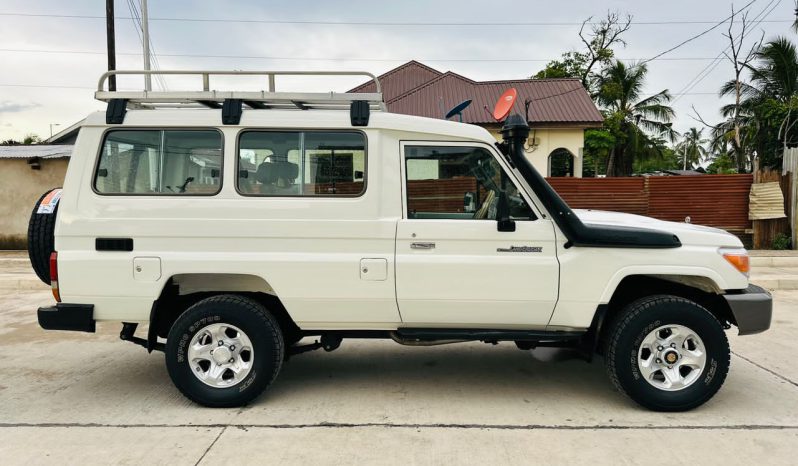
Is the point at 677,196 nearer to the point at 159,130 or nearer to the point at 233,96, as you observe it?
the point at 233,96

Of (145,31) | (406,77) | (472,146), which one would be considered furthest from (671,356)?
(406,77)

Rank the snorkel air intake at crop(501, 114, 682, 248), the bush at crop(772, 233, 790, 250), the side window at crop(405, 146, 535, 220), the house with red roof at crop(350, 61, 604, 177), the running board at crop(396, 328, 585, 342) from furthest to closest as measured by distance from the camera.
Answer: the house with red roof at crop(350, 61, 604, 177) → the bush at crop(772, 233, 790, 250) → the running board at crop(396, 328, 585, 342) → the side window at crop(405, 146, 535, 220) → the snorkel air intake at crop(501, 114, 682, 248)

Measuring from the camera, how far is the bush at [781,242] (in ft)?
43.7

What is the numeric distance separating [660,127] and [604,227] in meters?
31.6

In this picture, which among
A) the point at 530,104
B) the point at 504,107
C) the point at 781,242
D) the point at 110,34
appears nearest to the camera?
the point at 504,107

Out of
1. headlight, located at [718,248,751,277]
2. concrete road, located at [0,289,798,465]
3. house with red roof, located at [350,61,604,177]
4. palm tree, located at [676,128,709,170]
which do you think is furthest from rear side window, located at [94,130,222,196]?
palm tree, located at [676,128,709,170]

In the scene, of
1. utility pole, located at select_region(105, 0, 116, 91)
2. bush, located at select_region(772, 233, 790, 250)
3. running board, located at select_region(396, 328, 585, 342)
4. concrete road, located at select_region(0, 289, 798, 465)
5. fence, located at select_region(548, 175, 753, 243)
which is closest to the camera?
concrete road, located at select_region(0, 289, 798, 465)

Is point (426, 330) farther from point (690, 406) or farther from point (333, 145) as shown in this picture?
point (690, 406)

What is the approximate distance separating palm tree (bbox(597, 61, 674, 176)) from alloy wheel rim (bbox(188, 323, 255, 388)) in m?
29.6

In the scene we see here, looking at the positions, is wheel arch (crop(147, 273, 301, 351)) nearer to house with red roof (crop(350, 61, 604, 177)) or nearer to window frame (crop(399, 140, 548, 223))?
window frame (crop(399, 140, 548, 223))

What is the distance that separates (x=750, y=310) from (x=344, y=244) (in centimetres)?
293

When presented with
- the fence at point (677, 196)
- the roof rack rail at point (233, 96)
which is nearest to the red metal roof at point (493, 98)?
the fence at point (677, 196)

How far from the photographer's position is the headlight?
410 cm

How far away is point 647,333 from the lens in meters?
4.06
